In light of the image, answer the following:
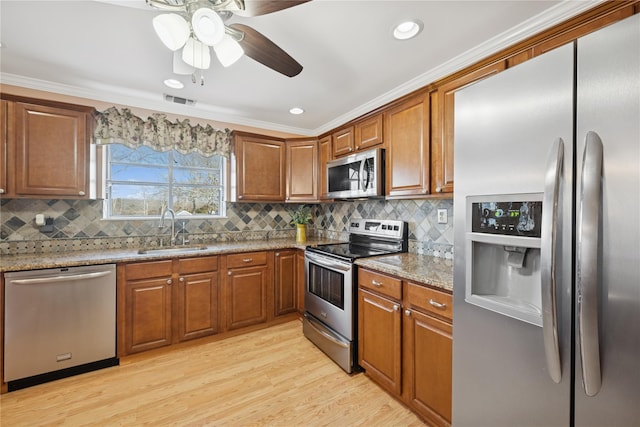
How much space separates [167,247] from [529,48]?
11.3 feet

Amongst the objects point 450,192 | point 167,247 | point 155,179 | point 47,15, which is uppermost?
point 47,15

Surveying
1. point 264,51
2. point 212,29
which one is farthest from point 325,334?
point 212,29

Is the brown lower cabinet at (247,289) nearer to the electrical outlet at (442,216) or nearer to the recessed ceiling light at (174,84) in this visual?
the recessed ceiling light at (174,84)

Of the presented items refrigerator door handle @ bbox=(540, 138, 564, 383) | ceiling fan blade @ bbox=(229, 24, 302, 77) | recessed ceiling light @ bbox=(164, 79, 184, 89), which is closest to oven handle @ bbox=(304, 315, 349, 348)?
refrigerator door handle @ bbox=(540, 138, 564, 383)

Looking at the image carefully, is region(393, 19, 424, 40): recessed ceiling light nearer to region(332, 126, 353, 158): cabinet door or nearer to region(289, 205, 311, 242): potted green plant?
region(332, 126, 353, 158): cabinet door

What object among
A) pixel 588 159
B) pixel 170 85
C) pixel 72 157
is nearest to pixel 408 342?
pixel 588 159

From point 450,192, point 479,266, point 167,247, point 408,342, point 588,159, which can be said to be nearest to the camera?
point 588,159

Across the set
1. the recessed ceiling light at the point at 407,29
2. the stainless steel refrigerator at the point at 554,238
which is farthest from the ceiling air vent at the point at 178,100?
the stainless steel refrigerator at the point at 554,238

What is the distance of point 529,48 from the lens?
1.57 meters

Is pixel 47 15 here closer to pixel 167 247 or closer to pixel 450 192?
pixel 167 247

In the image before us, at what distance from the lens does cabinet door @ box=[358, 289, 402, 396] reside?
185cm

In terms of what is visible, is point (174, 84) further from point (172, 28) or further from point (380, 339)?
point (380, 339)

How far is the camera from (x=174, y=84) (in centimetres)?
252

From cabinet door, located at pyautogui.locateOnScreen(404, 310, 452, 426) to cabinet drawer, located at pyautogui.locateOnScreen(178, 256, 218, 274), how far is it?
190 cm
